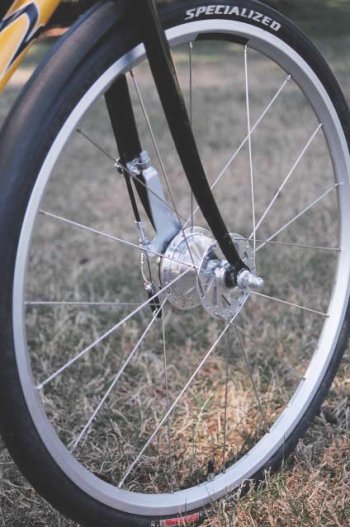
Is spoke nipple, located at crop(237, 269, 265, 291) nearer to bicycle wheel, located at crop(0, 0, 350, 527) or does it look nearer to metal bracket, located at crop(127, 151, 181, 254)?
bicycle wheel, located at crop(0, 0, 350, 527)

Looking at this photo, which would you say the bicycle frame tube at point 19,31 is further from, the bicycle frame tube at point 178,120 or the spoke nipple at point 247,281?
the spoke nipple at point 247,281

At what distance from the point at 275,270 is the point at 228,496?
1174mm

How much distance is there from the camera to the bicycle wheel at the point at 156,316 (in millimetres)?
1119

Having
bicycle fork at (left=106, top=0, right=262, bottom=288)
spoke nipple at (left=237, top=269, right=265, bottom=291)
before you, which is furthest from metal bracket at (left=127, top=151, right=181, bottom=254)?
spoke nipple at (left=237, top=269, right=265, bottom=291)

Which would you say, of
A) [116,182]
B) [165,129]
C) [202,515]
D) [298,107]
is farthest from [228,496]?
[298,107]

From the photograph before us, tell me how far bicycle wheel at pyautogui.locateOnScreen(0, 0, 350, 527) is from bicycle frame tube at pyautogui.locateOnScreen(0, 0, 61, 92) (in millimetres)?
73

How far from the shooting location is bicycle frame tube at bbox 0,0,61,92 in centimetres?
117

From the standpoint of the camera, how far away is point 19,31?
1176 millimetres

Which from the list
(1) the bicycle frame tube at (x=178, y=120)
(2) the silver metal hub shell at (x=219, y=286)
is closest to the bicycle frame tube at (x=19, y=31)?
(1) the bicycle frame tube at (x=178, y=120)

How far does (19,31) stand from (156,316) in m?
0.53

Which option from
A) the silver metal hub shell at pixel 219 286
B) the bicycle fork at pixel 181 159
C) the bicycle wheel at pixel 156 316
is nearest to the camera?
the bicycle wheel at pixel 156 316

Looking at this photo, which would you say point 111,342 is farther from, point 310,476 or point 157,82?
point 157,82

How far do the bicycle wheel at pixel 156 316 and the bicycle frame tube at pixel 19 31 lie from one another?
0.07 meters

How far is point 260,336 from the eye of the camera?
7.16 feet
